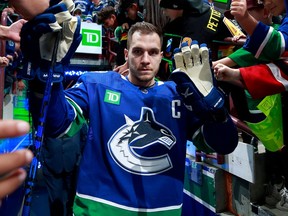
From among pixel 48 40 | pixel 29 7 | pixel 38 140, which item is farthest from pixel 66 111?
pixel 29 7

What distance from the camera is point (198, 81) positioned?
4.55ft

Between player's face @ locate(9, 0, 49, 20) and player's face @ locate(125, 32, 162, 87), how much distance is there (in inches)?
26.1

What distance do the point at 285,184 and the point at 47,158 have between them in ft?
5.71

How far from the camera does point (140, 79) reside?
1.69 metres

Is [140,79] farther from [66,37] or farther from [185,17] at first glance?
[185,17]

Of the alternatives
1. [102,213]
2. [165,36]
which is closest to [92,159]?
[102,213]

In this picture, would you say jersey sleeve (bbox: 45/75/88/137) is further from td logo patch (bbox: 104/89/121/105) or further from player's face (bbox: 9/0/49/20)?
player's face (bbox: 9/0/49/20)

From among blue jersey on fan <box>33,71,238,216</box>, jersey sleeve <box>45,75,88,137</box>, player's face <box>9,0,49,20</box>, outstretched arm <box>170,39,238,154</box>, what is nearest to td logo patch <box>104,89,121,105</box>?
blue jersey on fan <box>33,71,238,216</box>

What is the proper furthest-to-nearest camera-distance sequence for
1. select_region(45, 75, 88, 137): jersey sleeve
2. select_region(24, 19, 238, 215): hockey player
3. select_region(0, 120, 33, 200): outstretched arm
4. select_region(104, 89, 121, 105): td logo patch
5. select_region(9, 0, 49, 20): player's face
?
select_region(104, 89, 121, 105): td logo patch < select_region(24, 19, 238, 215): hockey player < select_region(45, 75, 88, 137): jersey sleeve < select_region(9, 0, 49, 20): player's face < select_region(0, 120, 33, 200): outstretched arm

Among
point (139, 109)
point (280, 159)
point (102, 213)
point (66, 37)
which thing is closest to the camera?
point (66, 37)

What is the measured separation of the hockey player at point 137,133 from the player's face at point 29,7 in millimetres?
460

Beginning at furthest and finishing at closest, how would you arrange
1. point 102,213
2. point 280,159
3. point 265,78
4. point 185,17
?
point 185,17 < point 280,159 < point 102,213 < point 265,78

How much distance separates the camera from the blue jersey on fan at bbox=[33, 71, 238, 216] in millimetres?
1527

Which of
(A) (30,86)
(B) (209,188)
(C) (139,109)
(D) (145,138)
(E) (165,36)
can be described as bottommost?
(B) (209,188)
